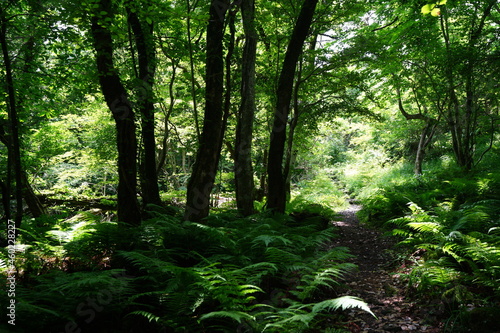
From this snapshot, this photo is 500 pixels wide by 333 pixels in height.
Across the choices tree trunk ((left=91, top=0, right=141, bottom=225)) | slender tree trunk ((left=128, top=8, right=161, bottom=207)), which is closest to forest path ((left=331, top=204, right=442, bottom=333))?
tree trunk ((left=91, top=0, right=141, bottom=225))

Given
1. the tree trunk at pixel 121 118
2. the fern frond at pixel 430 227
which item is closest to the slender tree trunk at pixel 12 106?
the tree trunk at pixel 121 118

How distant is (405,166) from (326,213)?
9.51 m

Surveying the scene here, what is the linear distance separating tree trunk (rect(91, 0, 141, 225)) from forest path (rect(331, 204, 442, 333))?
→ 3.33 m

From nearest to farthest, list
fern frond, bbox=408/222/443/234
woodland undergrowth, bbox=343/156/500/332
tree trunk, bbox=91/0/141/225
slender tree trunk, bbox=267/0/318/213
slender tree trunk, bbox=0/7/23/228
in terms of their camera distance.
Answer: woodland undergrowth, bbox=343/156/500/332 → slender tree trunk, bbox=0/7/23/228 → tree trunk, bbox=91/0/141/225 → fern frond, bbox=408/222/443/234 → slender tree trunk, bbox=267/0/318/213

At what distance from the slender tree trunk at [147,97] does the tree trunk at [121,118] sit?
32cm

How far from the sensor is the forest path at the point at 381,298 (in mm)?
2754

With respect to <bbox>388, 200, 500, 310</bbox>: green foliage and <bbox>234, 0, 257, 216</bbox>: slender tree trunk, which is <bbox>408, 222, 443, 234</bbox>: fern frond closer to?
<bbox>388, 200, 500, 310</bbox>: green foliage

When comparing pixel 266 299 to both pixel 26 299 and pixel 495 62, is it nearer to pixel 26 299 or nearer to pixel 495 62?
pixel 26 299

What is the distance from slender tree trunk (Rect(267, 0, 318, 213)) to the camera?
19.1 feet

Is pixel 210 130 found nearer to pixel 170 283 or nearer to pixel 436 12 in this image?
pixel 170 283

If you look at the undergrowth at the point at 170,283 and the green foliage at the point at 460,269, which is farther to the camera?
the green foliage at the point at 460,269

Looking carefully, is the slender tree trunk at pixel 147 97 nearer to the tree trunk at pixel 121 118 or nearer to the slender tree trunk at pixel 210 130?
A: the tree trunk at pixel 121 118

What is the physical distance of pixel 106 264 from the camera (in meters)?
3.56

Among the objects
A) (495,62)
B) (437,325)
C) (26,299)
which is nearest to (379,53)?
(495,62)
